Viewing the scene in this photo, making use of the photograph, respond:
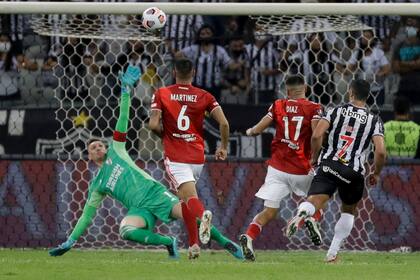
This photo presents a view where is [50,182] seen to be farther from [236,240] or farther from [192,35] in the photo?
[192,35]

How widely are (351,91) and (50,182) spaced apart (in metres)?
4.33

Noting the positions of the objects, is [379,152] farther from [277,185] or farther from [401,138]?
[401,138]

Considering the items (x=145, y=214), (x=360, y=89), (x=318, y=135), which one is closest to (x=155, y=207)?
(x=145, y=214)

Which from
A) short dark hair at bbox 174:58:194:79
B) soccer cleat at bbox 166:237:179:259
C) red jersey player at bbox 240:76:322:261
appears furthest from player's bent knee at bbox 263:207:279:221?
short dark hair at bbox 174:58:194:79

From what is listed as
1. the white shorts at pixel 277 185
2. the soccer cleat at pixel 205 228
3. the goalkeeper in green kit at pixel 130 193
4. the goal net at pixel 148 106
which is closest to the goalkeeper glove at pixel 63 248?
the goalkeeper in green kit at pixel 130 193

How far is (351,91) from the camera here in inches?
446

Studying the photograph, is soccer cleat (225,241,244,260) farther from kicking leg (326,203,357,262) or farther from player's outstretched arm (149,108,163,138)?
player's outstretched arm (149,108,163,138)

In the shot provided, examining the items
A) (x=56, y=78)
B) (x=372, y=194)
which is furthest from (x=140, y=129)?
(x=372, y=194)

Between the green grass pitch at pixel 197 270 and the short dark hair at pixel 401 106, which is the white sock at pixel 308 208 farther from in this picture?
the short dark hair at pixel 401 106

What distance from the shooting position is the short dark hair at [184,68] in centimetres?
1177

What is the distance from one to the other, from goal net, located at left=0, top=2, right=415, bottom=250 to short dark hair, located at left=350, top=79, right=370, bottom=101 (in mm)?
2549

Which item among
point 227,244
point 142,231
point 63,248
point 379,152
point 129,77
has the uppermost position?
→ point 129,77

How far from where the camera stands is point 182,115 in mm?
11805

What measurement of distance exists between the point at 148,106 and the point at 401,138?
305 centimetres
